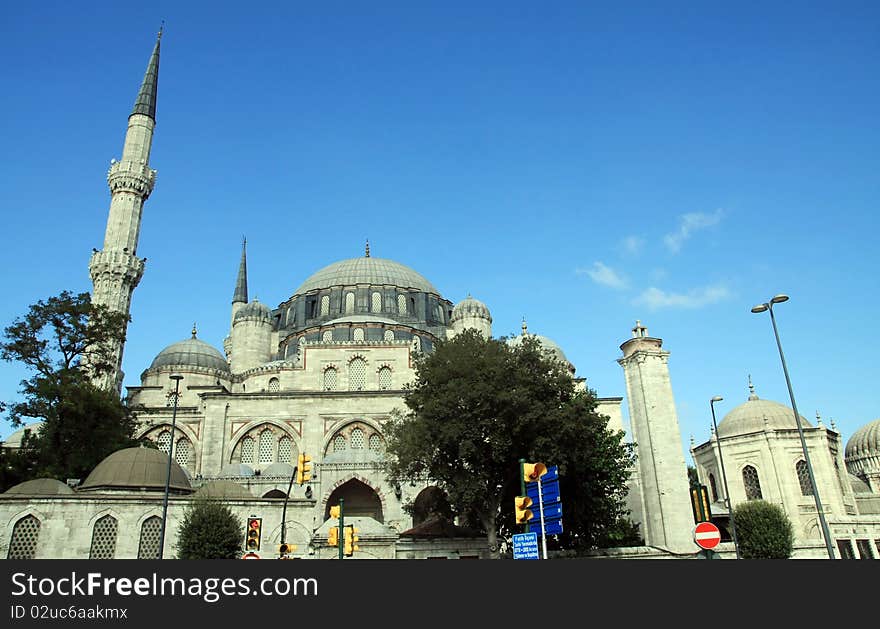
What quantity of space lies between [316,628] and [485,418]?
16214 millimetres

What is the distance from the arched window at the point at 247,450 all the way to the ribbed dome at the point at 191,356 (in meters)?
13.4

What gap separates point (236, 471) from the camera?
121 feet

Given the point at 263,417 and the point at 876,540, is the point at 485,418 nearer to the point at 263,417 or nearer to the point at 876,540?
the point at 263,417

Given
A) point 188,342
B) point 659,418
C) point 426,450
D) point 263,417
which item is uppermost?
point 188,342

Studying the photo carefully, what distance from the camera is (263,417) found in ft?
130

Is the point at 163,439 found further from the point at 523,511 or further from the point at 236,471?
the point at 523,511

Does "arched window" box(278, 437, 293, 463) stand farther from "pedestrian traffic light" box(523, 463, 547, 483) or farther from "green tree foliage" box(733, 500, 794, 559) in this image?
"pedestrian traffic light" box(523, 463, 547, 483)

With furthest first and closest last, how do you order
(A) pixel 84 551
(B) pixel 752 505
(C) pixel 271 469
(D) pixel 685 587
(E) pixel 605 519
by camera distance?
(C) pixel 271 469
(B) pixel 752 505
(E) pixel 605 519
(A) pixel 84 551
(D) pixel 685 587

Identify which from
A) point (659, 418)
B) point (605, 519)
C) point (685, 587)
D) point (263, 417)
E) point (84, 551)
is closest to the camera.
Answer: point (685, 587)

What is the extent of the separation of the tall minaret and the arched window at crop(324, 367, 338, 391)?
12.6m

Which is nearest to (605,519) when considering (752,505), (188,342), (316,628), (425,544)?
(425,544)

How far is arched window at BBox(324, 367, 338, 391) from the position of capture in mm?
43031

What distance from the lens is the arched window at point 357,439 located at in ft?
129

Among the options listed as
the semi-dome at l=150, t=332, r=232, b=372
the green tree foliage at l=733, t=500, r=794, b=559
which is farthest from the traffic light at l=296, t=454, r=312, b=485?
the semi-dome at l=150, t=332, r=232, b=372
